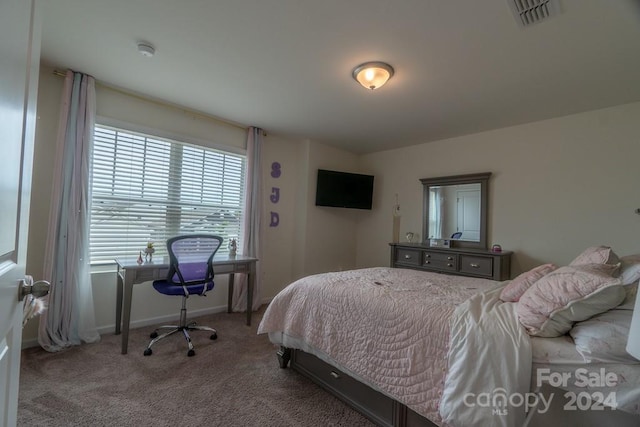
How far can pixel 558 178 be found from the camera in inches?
118

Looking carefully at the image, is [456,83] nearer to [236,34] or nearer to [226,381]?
[236,34]

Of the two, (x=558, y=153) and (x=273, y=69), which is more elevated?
(x=273, y=69)

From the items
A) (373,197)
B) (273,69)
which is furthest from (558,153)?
(273,69)

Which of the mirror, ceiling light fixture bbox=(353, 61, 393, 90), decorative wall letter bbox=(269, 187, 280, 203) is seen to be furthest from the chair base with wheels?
the mirror

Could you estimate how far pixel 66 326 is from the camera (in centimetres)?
250

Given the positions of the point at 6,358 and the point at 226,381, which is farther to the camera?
the point at 226,381

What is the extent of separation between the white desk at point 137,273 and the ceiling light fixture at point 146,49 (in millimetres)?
1750

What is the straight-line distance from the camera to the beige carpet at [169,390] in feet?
5.51

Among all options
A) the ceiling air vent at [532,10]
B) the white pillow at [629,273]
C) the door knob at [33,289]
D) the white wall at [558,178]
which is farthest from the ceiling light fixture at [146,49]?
the white wall at [558,178]

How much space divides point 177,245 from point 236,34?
1.82m

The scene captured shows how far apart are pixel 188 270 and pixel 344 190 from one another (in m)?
2.56

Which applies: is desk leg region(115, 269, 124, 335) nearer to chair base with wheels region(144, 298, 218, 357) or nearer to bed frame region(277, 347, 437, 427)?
chair base with wheels region(144, 298, 218, 357)

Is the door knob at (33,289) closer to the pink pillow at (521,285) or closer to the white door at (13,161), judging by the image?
the white door at (13,161)

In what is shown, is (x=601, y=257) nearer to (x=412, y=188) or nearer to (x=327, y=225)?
(x=412, y=188)
